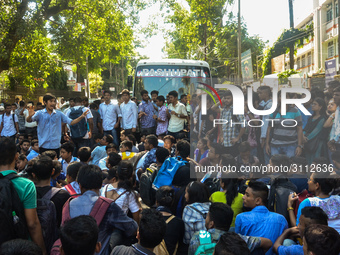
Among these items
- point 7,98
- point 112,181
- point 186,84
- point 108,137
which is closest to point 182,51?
point 7,98

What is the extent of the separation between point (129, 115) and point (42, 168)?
5834mm

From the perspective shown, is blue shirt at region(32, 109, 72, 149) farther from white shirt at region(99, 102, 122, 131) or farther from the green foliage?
the green foliage

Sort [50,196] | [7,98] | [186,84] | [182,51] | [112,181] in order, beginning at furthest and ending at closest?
1. [182,51]
2. [7,98]
3. [186,84]
4. [112,181]
5. [50,196]

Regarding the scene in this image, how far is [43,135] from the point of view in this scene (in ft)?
22.3

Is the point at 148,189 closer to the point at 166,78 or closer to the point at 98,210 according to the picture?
the point at 98,210

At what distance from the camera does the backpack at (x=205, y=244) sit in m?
3.04

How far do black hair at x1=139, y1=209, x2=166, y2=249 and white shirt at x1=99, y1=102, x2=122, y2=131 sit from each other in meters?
6.57

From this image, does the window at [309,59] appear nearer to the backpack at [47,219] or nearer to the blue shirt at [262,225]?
the blue shirt at [262,225]

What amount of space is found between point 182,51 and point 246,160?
4070cm

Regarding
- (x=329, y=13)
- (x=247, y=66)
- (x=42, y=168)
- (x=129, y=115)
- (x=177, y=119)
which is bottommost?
(x=42, y=168)

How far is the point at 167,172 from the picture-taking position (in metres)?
4.95

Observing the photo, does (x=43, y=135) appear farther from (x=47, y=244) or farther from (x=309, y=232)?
(x=309, y=232)

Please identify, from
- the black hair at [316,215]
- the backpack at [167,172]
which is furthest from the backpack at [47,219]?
the black hair at [316,215]

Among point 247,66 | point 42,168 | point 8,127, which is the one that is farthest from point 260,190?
point 247,66
